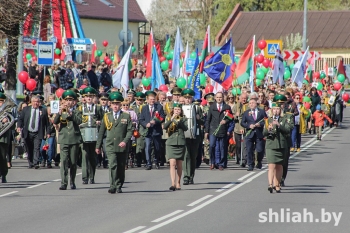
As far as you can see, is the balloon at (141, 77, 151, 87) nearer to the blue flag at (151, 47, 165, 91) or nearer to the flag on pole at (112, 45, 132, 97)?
the blue flag at (151, 47, 165, 91)

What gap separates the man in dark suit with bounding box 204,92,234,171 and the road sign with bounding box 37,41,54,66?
6.22 meters

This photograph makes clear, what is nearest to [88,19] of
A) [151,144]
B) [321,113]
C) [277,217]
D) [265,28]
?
[265,28]

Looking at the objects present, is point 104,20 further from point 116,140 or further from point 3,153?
point 116,140

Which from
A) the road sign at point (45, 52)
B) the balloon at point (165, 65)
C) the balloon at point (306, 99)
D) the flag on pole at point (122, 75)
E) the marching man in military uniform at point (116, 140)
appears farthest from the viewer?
the balloon at point (165, 65)

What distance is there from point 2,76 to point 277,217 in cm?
1678

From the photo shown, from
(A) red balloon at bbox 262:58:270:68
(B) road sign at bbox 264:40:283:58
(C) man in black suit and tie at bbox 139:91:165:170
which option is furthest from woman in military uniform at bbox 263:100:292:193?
(A) red balloon at bbox 262:58:270:68

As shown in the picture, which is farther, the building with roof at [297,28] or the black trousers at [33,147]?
the building with roof at [297,28]

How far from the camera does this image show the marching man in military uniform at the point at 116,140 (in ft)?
54.7

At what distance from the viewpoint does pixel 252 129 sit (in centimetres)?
2203

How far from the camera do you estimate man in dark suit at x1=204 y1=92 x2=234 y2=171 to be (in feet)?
72.3

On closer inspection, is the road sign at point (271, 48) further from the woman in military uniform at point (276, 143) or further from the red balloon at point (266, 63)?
the woman in military uniform at point (276, 143)

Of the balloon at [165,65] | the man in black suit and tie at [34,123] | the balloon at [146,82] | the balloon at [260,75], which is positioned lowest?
the man in black suit and tie at [34,123]

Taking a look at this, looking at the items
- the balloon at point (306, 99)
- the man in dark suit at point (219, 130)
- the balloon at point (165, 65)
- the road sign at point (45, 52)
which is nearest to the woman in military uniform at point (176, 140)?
the man in dark suit at point (219, 130)

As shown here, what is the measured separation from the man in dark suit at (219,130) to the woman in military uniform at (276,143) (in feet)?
16.2
